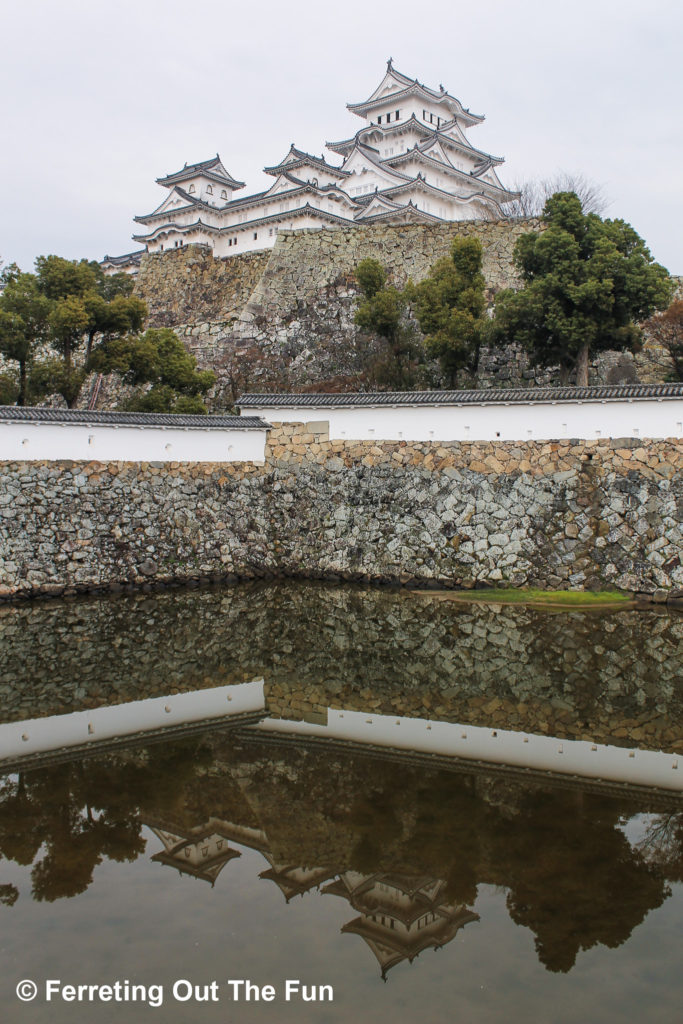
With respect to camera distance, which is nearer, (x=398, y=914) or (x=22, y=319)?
(x=398, y=914)

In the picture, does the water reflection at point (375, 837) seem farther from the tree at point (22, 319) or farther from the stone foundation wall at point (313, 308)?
the stone foundation wall at point (313, 308)

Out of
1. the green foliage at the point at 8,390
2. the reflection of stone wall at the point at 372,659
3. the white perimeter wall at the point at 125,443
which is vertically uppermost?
the green foliage at the point at 8,390

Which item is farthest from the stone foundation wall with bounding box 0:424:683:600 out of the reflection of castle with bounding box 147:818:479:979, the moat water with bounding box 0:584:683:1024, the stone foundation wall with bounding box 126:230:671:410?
the reflection of castle with bounding box 147:818:479:979

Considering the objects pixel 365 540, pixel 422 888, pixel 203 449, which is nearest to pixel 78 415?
pixel 203 449

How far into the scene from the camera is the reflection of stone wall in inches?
341

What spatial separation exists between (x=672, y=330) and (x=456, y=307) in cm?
626

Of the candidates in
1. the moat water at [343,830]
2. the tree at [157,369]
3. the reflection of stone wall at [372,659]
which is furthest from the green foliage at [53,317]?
the moat water at [343,830]

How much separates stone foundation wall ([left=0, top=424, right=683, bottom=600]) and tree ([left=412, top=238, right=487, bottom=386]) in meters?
5.77

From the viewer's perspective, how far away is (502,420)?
15945 millimetres

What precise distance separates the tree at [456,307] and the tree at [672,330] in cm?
513

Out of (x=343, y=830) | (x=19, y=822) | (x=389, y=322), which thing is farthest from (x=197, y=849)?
(x=389, y=322)

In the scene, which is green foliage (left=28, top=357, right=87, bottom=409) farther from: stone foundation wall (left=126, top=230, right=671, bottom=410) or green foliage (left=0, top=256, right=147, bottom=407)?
stone foundation wall (left=126, top=230, right=671, bottom=410)

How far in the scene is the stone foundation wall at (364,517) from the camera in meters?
14.5

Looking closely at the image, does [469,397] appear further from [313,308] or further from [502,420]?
[313,308]
